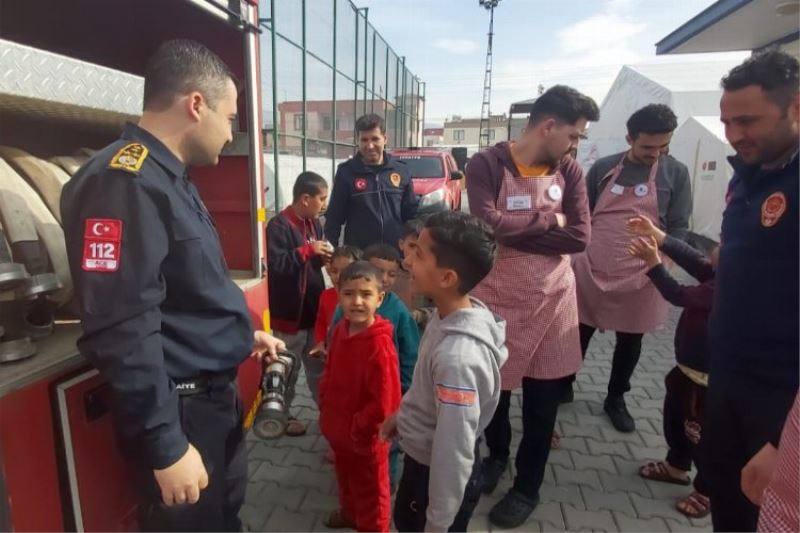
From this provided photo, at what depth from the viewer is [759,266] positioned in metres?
1.55

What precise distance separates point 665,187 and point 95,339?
121 inches

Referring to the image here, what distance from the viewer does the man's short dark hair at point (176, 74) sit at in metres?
1.44

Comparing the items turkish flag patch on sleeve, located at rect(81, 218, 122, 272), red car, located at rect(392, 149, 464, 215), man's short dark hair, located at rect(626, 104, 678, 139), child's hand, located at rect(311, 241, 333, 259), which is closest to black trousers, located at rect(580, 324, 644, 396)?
man's short dark hair, located at rect(626, 104, 678, 139)

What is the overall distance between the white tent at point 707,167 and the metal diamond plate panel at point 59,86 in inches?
372

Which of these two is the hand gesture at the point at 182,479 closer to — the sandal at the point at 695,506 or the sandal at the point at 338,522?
the sandal at the point at 338,522

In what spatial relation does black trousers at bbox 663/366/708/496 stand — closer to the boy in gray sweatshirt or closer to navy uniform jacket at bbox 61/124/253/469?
Result: the boy in gray sweatshirt

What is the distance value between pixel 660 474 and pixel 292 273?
7.81 feet

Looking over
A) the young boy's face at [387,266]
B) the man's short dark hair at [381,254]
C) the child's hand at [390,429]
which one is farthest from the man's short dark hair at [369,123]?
the child's hand at [390,429]

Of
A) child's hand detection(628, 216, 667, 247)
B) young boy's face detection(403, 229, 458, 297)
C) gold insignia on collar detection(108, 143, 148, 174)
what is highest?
gold insignia on collar detection(108, 143, 148, 174)

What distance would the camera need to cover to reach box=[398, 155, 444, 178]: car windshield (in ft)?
29.9

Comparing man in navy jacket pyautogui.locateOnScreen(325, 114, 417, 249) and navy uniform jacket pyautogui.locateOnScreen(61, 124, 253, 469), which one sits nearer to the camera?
navy uniform jacket pyautogui.locateOnScreen(61, 124, 253, 469)

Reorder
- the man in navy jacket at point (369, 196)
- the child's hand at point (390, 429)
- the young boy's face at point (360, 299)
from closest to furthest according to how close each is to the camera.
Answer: the child's hand at point (390, 429) < the young boy's face at point (360, 299) < the man in navy jacket at point (369, 196)

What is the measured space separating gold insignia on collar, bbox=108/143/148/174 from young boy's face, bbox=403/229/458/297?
86 cm

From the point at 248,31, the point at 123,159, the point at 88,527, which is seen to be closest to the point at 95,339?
the point at 123,159
